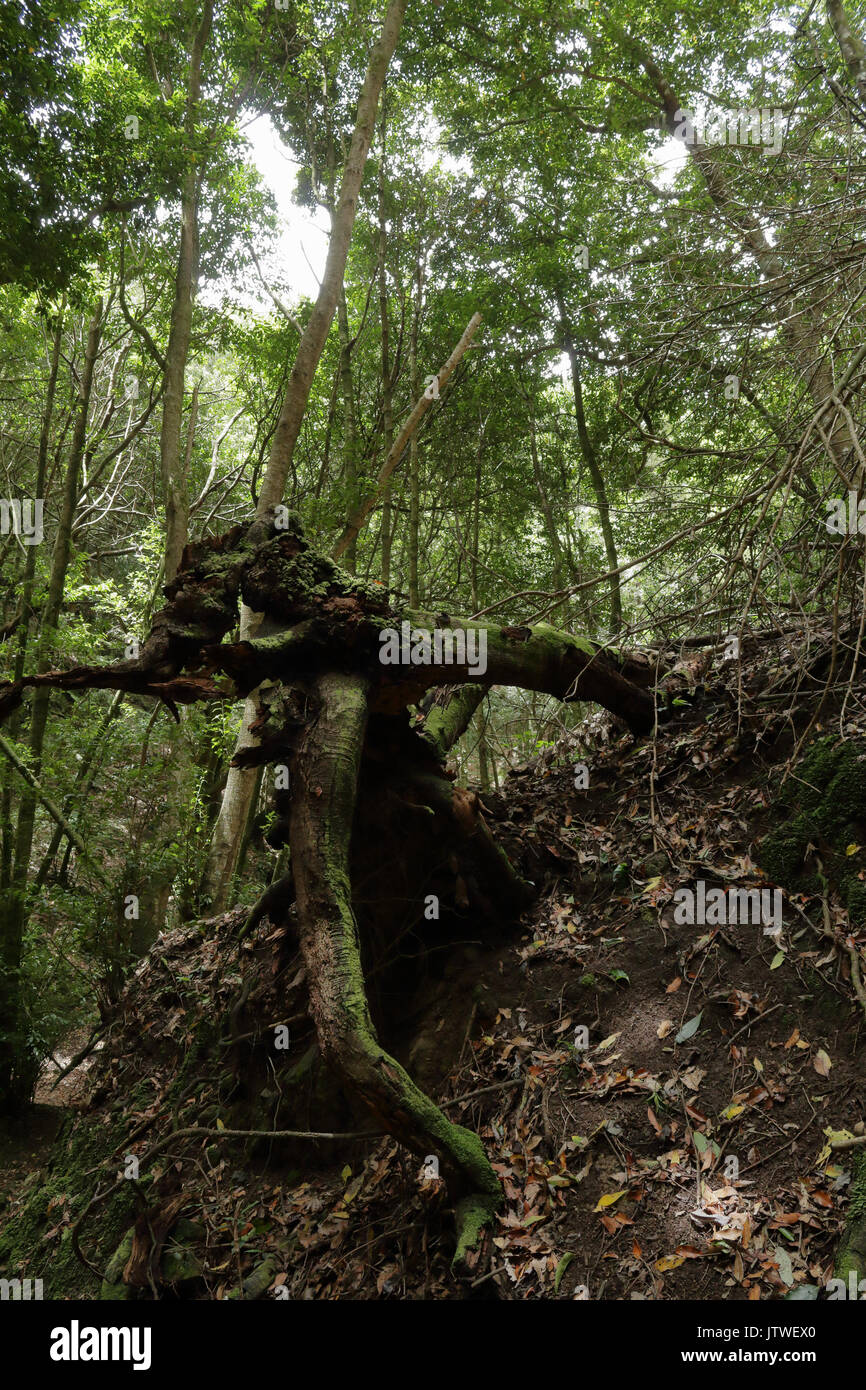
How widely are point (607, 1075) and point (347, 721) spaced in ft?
6.43

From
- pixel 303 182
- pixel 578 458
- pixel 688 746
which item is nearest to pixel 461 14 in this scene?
pixel 303 182

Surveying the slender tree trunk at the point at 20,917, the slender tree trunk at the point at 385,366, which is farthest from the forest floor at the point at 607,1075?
the slender tree trunk at the point at 385,366

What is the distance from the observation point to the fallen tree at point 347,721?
9.44ft

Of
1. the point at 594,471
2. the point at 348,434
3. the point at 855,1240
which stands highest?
the point at 348,434

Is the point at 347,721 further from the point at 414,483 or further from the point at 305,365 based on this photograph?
the point at 414,483

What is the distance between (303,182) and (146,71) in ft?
7.37

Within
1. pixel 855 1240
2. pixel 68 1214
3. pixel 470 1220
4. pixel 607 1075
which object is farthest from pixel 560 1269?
pixel 68 1214

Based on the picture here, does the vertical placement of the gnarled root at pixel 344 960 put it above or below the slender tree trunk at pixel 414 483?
below

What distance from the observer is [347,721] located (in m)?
3.48

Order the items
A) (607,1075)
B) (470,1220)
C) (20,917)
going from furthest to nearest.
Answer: (20,917)
(607,1075)
(470,1220)

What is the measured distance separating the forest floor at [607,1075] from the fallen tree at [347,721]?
13.7 inches

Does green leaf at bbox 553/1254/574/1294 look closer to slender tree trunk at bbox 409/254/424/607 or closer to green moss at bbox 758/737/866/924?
green moss at bbox 758/737/866/924

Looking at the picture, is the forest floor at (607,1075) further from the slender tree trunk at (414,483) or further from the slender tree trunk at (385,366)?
the slender tree trunk at (385,366)
